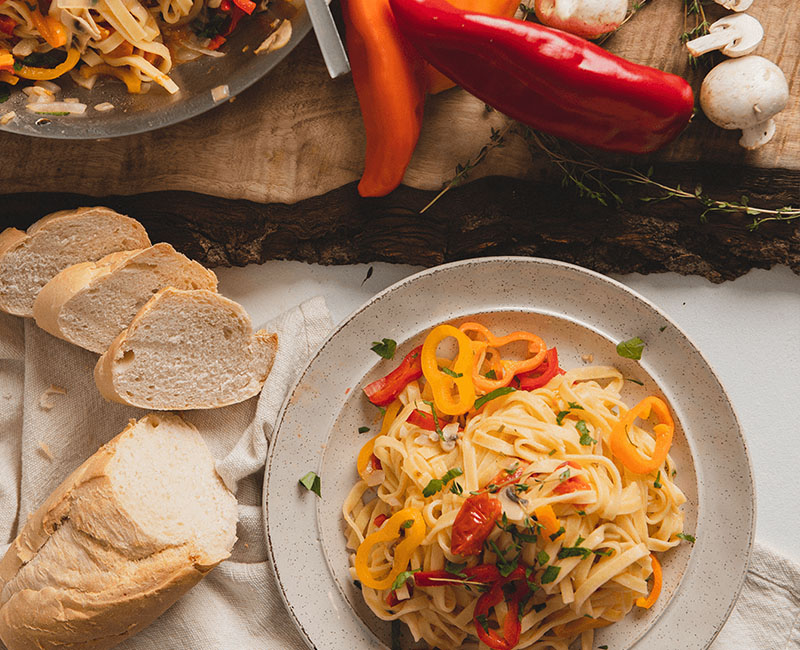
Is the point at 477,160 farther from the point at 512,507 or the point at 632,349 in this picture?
the point at 512,507

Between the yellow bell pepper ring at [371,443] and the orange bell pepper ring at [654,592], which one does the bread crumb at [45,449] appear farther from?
the orange bell pepper ring at [654,592]

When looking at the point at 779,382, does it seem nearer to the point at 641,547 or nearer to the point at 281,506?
the point at 641,547

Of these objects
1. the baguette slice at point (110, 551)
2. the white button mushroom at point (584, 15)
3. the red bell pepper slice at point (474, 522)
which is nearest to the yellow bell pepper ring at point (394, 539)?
the red bell pepper slice at point (474, 522)

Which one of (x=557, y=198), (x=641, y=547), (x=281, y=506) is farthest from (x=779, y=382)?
(x=281, y=506)

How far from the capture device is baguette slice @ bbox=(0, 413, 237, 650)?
2754 mm

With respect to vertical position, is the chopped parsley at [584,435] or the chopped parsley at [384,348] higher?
the chopped parsley at [584,435]

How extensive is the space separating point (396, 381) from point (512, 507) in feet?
2.20

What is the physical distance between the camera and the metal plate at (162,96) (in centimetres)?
271

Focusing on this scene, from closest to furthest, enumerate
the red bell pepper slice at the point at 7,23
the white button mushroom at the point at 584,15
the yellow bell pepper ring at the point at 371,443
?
1. the red bell pepper slice at the point at 7,23
2. the white button mushroom at the point at 584,15
3. the yellow bell pepper ring at the point at 371,443

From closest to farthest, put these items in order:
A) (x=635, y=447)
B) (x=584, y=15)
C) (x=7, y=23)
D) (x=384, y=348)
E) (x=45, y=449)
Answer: (x=7, y=23)
(x=584, y=15)
(x=635, y=447)
(x=384, y=348)
(x=45, y=449)

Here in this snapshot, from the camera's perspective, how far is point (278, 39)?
272 cm

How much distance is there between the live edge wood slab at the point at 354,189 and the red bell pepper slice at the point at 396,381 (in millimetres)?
420

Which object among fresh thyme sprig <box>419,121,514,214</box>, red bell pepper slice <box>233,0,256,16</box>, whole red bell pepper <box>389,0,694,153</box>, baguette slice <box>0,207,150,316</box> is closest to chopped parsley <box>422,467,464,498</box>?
fresh thyme sprig <box>419,121,514,214</box>

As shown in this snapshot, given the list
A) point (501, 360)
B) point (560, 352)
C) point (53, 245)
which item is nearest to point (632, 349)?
point (560, 352)
